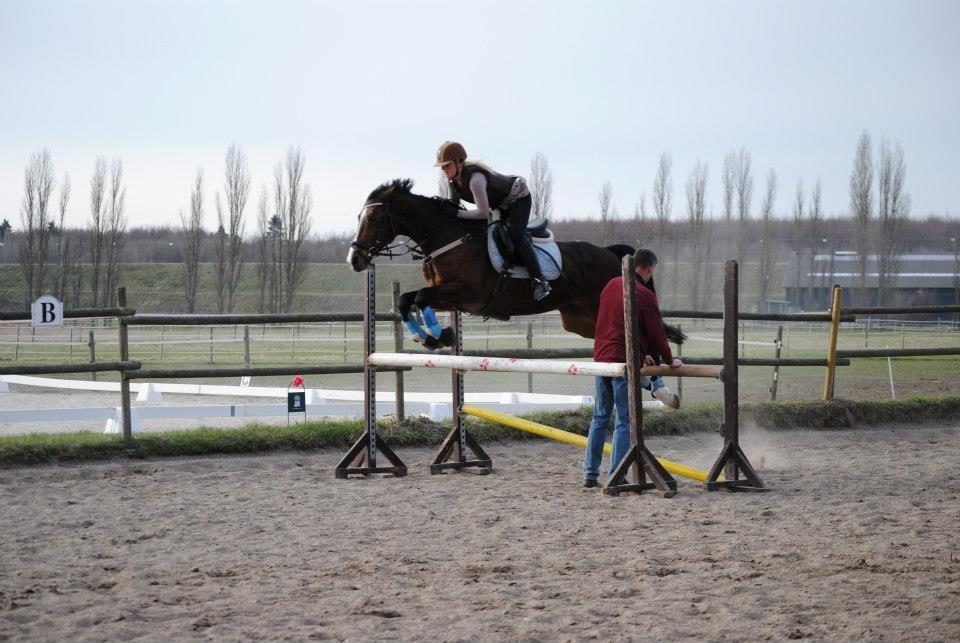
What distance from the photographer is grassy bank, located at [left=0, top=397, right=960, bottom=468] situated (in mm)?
8438

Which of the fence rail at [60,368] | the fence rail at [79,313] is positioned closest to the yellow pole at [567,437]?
the fence rail at [60,368]

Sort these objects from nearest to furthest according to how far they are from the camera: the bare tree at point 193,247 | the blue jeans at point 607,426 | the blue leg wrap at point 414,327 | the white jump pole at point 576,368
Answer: the white jump pole at point 576,368 → the blue jeans at point 607,426 → the blue leg wrap at point 414,327 → the bare tree at point 193,247

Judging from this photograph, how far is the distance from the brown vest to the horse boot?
413 millimetres

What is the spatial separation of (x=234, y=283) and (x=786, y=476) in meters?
31.1

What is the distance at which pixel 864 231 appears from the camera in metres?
45.0

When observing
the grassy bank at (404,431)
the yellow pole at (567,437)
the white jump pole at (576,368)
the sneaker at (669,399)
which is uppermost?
the white jump pole at (576,368)

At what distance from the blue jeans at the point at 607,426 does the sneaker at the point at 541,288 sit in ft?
3.11

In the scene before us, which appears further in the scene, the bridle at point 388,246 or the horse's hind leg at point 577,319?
the horse's hind leg at point 577,319

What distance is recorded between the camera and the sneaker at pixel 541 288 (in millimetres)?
7641

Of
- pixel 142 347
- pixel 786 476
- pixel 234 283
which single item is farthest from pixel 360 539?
pixel 234 283

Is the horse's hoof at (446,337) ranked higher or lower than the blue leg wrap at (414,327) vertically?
lower

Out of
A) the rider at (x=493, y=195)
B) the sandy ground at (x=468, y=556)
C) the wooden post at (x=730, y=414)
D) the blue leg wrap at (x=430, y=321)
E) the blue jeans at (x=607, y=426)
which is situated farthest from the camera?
the rider at (x=493, y=195)

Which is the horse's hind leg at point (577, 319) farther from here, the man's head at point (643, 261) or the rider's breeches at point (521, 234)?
the man's head at point (643, 261)

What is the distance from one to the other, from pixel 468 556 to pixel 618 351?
2.43 meters
